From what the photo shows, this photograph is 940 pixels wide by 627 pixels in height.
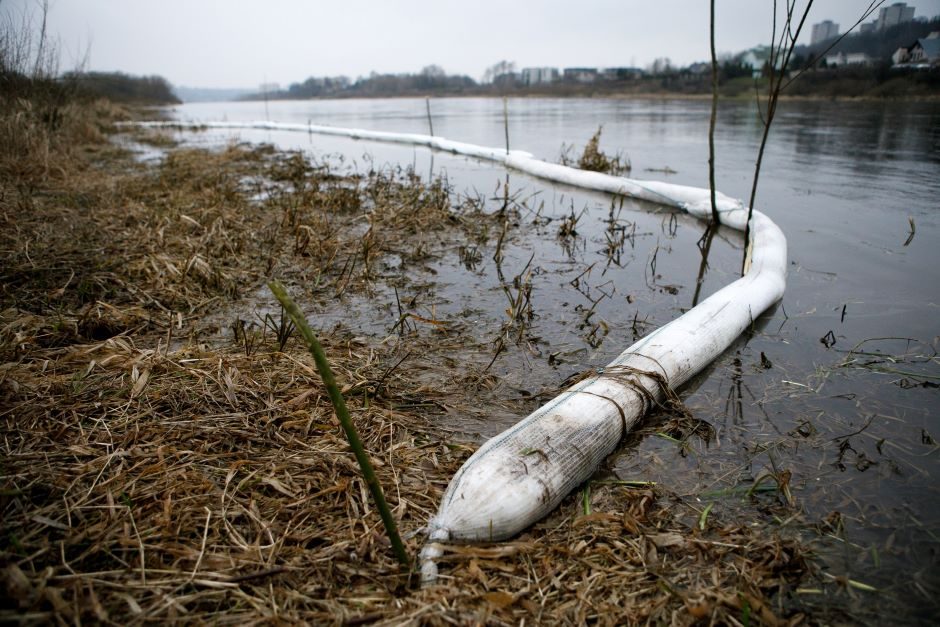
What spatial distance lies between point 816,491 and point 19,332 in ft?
13.2


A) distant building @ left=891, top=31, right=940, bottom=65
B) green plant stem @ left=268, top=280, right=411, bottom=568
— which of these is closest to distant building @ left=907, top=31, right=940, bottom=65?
distant building @ left=891, top=31, right=940, bottom=65

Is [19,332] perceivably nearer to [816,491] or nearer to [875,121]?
[816,491]

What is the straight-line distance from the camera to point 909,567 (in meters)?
1.69

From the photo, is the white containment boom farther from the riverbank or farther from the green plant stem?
the riverbank

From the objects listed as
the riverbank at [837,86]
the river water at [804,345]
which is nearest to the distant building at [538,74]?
the riverbank at [837,86]

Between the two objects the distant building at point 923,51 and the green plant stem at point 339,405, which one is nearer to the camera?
the green plant stem at point 339,405

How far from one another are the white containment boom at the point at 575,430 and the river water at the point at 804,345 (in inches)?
7.1

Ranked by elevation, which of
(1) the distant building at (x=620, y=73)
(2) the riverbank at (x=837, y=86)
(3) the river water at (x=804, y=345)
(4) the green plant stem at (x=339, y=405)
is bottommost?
(3) the river water at (x=804, y=345)

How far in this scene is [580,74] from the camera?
96.6 metres

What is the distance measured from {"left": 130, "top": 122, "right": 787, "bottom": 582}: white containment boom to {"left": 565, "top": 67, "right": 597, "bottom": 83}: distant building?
94.4m

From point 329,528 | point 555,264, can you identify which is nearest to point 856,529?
point 329,528

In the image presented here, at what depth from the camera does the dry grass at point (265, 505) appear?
1420 mm

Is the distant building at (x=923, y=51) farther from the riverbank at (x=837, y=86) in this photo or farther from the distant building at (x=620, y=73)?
the distant building at (x=620, y=73)

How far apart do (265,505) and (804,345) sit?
10.6 ft
